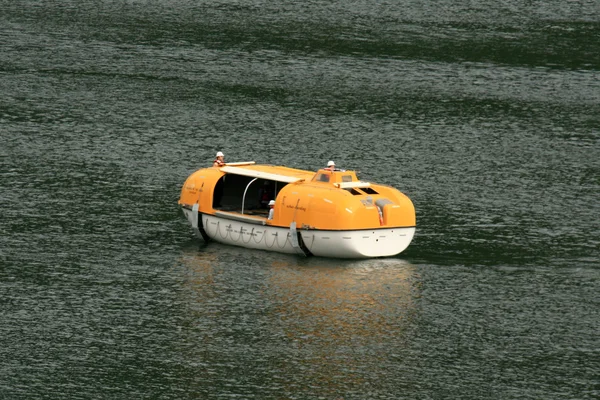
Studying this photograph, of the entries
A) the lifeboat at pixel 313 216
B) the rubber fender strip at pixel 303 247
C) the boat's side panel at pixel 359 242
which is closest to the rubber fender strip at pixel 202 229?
the lifeboat at pixel 313 216

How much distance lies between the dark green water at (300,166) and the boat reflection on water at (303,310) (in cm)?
13

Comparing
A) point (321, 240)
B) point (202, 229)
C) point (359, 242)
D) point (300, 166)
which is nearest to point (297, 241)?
point (321, 240)

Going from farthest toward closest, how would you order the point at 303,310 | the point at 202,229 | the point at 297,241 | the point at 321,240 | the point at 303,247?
the point at 202,229 < the point at 303,247 < the point at 297,241 < the point at 321,240 < the point at 303,310

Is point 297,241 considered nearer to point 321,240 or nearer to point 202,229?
point 321,240

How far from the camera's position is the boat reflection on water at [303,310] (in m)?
45.0

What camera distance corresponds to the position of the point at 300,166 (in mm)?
74875

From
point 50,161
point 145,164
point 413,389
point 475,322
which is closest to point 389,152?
point 145,164

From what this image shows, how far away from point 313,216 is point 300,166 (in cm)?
1917

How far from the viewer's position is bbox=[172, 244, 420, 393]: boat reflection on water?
4497 centimetres

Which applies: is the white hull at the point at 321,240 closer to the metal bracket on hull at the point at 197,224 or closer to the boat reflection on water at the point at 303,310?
the boat reflection on water at the point at 303,310

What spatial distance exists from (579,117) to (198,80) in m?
25.9

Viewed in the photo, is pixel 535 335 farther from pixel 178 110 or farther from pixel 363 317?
pixel 178 110

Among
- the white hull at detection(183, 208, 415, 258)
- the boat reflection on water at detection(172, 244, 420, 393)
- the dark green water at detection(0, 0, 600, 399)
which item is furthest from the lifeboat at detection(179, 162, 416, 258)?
the dark green water at detection(0, 0, 600, 399)

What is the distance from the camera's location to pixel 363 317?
4938cm
